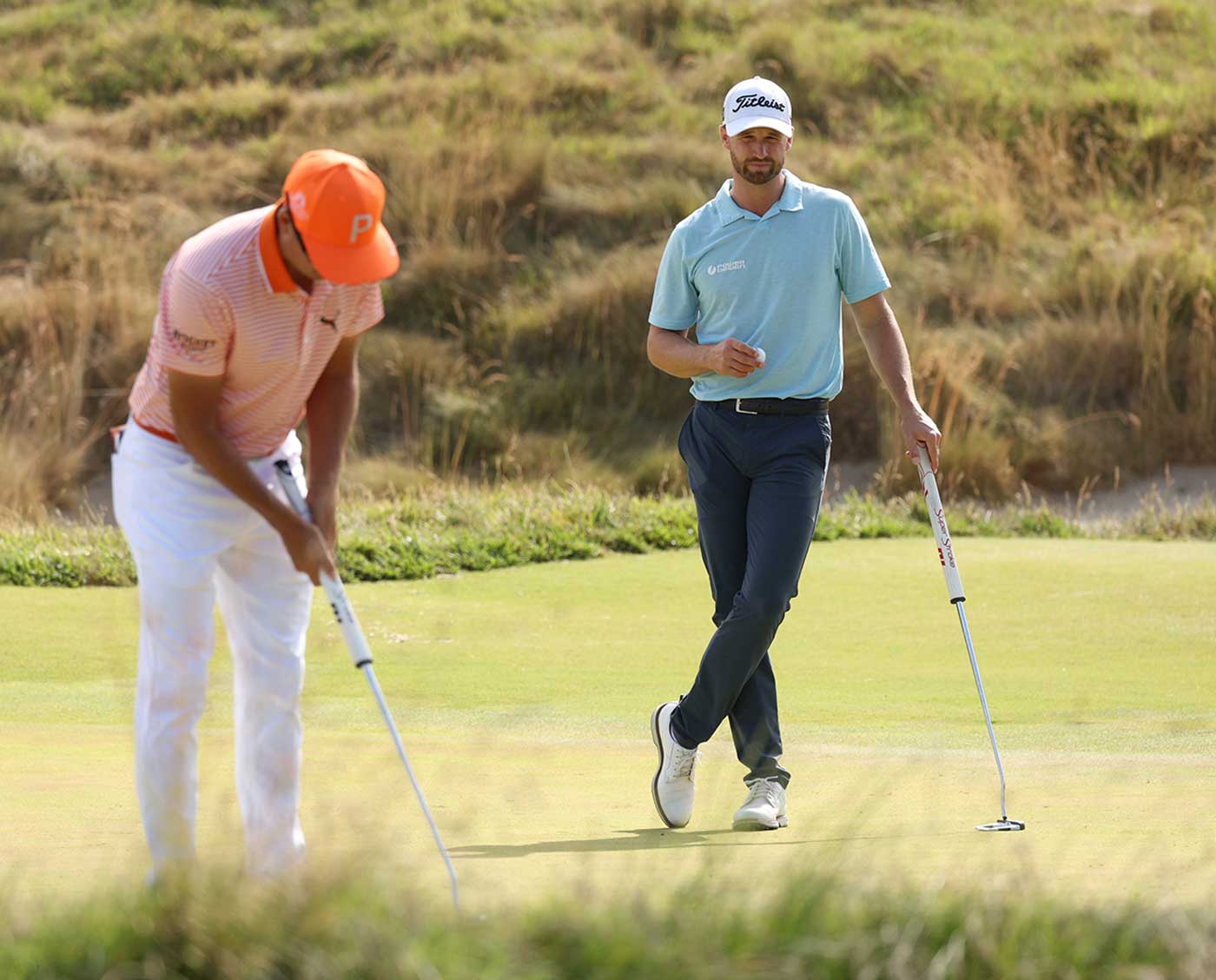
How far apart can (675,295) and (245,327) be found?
7.12 feet

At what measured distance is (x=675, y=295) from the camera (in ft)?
20.0

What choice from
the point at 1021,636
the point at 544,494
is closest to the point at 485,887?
the point at 1021,636

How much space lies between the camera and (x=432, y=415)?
1891 centimetres

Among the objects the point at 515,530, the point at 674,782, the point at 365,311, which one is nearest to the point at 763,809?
the point at 674,782

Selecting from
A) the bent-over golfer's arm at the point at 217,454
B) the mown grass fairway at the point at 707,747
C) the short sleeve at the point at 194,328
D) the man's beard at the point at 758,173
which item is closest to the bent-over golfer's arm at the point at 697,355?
the man's beard at the point at 758,173

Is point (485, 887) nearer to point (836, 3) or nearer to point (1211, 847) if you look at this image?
point (1211, 847)

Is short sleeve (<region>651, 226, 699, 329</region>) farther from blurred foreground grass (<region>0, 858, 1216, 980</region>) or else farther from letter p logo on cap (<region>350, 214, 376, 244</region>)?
blurred foreground grass (<region>0, 858, 1216, 980</region>)

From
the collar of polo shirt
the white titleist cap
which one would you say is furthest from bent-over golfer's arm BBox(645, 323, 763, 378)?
the white titleist cap

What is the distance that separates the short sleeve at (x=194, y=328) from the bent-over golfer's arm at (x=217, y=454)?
1.0 inches

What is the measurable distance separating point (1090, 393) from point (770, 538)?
1318 cm

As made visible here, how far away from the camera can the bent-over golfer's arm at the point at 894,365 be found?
593cm

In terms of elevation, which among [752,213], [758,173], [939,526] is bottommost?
[939,526]

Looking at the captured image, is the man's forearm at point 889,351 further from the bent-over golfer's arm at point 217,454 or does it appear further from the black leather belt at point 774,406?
the bent-over golfer's arm at point 217,454

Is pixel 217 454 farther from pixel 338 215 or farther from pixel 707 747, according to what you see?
pixel 707 747
